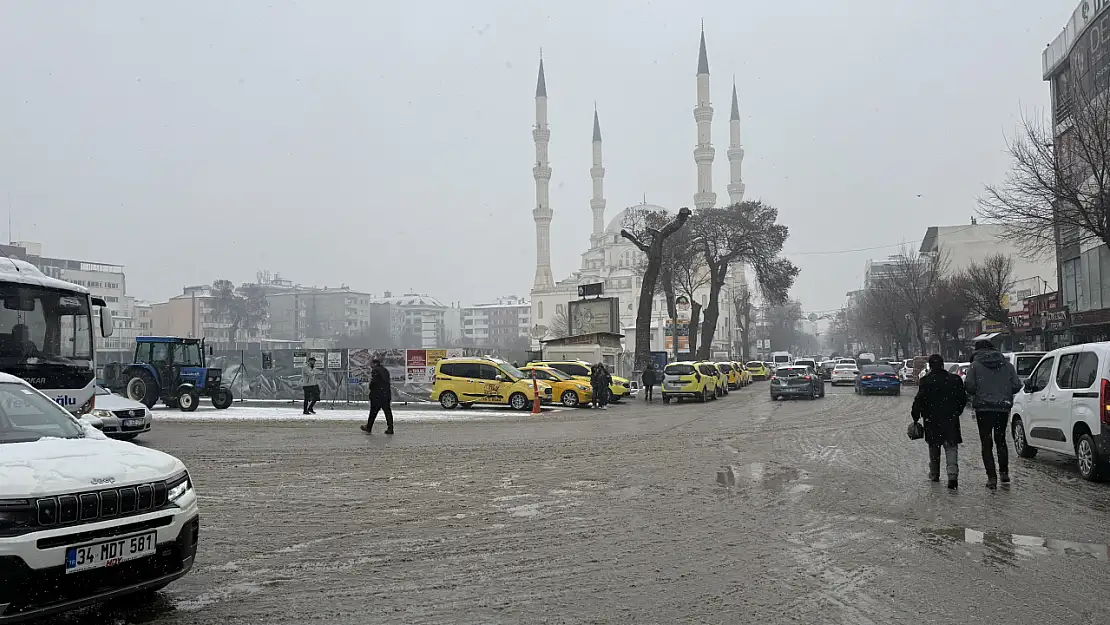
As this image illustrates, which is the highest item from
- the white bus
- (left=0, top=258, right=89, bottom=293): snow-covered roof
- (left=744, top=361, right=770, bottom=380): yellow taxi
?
(left=0, top=258, right=89, bottom=293): snow-covered roof

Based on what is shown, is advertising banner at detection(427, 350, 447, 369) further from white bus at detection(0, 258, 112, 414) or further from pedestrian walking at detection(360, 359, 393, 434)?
white bus at detection(0, 258, 112, 414)

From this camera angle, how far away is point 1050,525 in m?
7.94

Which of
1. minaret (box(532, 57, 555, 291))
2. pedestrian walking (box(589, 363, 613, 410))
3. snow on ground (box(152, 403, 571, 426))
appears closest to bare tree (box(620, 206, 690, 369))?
pedestrian walking (box(589, 363, 613, 410))

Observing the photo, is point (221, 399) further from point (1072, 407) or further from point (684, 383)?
point (1072, 407)

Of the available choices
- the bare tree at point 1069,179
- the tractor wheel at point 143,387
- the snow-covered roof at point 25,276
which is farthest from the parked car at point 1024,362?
the tractor wheel at point 143,387

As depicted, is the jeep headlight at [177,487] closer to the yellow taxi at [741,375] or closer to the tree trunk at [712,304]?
the yellow taxi at [741,375]

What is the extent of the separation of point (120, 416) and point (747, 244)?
144 feet

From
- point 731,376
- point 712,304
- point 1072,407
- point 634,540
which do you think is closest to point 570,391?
point 731,376

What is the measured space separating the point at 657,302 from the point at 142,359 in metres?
96.8

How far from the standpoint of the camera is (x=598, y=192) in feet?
428

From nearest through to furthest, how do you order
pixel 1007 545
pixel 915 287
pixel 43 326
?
pixel 1007 545, pixel 43 326, pixel 915 287

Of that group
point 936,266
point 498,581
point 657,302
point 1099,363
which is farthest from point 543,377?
point 657,302

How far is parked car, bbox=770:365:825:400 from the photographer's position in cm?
3366

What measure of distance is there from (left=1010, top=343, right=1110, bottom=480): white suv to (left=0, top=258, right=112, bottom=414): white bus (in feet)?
42.3
